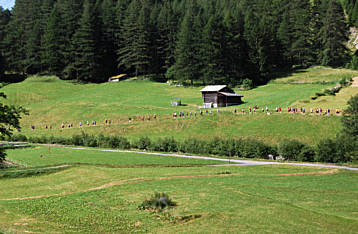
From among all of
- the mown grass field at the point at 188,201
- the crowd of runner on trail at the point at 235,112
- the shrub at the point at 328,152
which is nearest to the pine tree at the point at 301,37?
the crowd of runner on trail at the point at 235,112

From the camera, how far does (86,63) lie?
3937 inches

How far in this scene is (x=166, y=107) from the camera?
68.5 m

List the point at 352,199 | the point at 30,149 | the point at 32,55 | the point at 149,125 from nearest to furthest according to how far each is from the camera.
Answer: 1. the point at 352,199
2. the point at 30,149
3. the point at 149,125
4. the point at 32,55

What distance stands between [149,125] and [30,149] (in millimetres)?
18703

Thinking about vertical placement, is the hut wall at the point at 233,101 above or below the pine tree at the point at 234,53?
below

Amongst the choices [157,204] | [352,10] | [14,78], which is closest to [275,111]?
[157,204]

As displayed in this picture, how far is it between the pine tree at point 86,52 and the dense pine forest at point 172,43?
11.0 inches

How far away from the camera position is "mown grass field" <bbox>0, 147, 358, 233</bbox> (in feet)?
49.5

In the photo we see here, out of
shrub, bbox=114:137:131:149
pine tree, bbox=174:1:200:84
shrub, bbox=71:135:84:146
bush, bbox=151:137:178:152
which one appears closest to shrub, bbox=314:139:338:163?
bush, bbox=151:137:178:152

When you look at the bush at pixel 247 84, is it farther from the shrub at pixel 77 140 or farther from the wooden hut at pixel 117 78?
the shrub at pixel 77 140

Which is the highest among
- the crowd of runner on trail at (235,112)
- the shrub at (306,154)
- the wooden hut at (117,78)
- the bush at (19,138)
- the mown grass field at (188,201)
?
the wooden hut at (117,78)

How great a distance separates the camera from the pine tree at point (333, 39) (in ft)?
334

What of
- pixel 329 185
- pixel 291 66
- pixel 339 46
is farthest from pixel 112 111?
pixel 339 46

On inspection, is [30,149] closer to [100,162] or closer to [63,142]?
[63,142]
